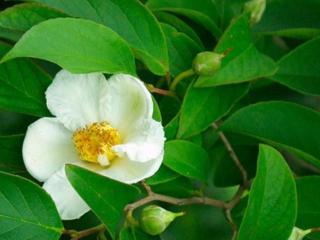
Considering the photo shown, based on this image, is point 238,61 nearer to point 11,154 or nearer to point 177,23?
point 177,23

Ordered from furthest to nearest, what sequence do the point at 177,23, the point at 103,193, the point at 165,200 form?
the point at 177,23
the point at 165,200
the point at 103,193

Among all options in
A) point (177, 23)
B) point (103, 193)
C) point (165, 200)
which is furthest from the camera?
point (177, 23)

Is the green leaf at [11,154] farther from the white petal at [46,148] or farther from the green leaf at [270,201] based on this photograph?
the green leaf at [270,201]

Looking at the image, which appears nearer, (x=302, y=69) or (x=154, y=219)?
(x=154, y=219)

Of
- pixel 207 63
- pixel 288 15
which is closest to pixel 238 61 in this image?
pixel 207 63

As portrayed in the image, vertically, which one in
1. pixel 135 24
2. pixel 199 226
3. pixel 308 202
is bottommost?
pixel 199 226

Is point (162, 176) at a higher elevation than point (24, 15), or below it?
below

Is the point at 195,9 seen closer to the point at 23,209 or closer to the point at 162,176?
the point at 162,176
